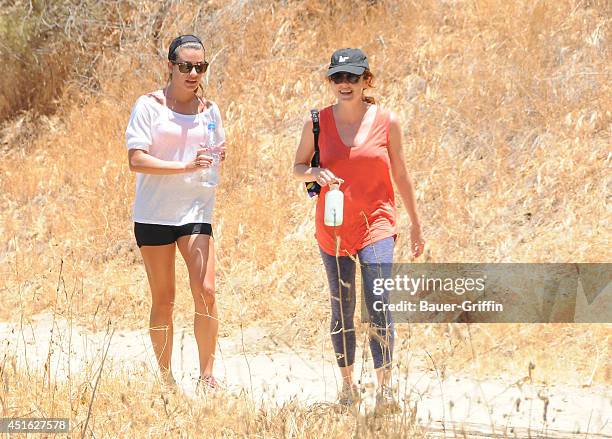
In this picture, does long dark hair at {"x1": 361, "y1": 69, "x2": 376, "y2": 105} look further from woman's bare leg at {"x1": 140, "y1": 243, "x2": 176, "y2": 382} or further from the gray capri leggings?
woman's bare leg at {"x1": 140, "y1": 243, "x2": 176, "y2": 382}

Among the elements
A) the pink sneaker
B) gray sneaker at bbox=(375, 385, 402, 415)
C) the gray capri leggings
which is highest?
the gray capri leggings

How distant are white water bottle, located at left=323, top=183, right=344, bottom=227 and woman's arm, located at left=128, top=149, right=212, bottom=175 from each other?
660 millimetres

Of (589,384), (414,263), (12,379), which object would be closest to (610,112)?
(414,263)

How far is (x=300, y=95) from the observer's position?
10.7m

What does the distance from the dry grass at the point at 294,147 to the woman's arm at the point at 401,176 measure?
4.57 ft

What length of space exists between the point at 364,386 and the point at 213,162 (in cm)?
143

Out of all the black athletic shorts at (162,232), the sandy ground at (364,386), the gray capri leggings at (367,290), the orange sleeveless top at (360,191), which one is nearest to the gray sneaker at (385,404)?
the sandy ground at (364,386)

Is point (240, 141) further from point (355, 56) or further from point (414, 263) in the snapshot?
point (355, 56)

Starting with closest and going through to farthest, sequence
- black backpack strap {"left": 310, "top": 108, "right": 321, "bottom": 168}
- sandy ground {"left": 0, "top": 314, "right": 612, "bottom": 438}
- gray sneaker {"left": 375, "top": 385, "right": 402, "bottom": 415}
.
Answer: gray sneaker {"left": 375, "top": 385, "right": 402, "bottom": 415} < sandy ground {"left": 0, "top": 314, "right": 612, "bottom": 438} < black backpack strap {"left": 310, "top": 108, "right": 321, "bottom": 168}

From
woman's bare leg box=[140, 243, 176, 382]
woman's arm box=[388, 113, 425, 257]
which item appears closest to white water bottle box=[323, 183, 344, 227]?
woman's arm box=[388, 113, 425, 257]

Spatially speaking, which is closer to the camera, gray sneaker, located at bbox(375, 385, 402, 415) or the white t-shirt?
gray sneaker, located at bbox(375, 385, 402, 415)

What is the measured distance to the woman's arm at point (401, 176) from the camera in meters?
4.93

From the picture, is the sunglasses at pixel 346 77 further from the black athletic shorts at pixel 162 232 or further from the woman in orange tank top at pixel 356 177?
the black athletic shorts at pixel 162 232

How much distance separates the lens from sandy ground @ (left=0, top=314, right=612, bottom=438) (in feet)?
14.6
